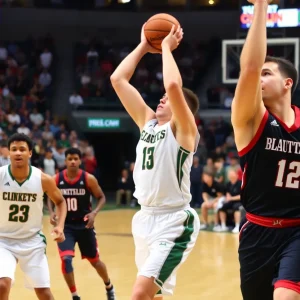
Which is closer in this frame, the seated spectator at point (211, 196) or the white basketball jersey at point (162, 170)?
the white basketball jersey at point (162, 170)

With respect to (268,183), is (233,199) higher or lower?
lower

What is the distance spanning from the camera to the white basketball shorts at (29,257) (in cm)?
631

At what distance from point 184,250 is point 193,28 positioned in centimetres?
2094

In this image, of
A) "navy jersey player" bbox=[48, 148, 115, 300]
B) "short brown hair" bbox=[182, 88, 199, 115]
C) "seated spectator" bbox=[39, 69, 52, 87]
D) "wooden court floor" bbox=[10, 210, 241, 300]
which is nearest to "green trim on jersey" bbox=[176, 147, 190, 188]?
"short brown hair" bbox=[182, 88, 199, 115]

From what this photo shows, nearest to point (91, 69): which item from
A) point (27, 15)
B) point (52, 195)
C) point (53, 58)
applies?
point (53, 58)

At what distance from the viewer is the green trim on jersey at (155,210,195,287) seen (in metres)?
5.03

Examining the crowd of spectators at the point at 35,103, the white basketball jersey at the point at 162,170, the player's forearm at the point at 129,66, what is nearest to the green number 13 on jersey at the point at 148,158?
the white basketball jersey at the point at 162,170

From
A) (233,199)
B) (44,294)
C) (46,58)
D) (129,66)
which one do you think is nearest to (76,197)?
(44,294)

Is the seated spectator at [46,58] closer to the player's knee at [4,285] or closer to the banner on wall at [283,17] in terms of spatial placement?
the banner on wall at [283,17]

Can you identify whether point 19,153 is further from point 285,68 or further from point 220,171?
point 220,171

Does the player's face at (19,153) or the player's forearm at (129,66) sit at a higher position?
the player's forearm at (129,66)

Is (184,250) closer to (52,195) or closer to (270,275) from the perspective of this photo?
(270,275)

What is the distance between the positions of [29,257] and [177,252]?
5.84 ft

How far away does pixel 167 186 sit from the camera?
17.2 ft
